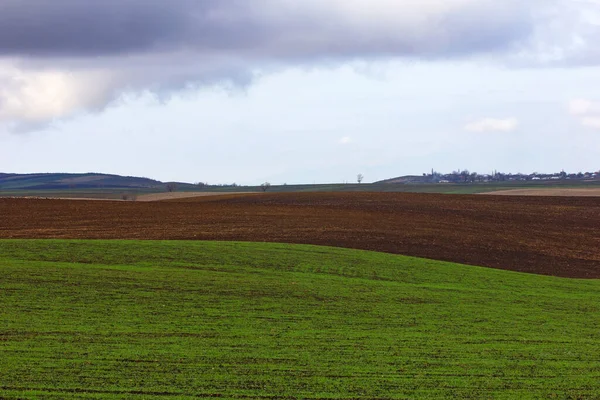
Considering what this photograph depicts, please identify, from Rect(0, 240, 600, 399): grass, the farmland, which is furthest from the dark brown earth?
Rect(0, 240, 600, 399): grass

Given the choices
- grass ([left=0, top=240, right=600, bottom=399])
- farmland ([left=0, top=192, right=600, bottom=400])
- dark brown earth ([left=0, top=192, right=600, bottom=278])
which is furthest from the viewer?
dark brown earth ([left=0, top=192, right=600, bottom=278])

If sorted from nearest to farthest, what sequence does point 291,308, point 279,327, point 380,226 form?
point 279,327 < point 291,308 < point 380,226

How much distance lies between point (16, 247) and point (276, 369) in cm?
2159

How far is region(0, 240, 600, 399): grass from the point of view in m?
15.9

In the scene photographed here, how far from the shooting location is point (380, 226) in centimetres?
4753

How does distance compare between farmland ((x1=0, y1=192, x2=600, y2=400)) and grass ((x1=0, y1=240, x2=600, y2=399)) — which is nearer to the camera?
grass ((x1=0, y1=240, x2=600, y2=399))

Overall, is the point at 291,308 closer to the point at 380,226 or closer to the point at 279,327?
the point at 279,327

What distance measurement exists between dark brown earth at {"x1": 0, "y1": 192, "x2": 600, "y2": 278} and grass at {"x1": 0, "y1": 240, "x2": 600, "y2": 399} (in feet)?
16.4

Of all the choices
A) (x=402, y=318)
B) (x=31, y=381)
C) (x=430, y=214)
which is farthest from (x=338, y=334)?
(x=430, y=214)

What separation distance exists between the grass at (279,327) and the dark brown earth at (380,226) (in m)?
5.01

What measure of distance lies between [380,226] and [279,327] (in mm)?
26476

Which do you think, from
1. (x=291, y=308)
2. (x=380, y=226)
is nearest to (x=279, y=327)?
(x=291, y=308)

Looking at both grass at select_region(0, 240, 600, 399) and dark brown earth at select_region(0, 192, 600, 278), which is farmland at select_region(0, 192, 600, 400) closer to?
grass at select_region(0, 240, 600, 399)

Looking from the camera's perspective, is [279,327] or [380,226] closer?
[279,327]
